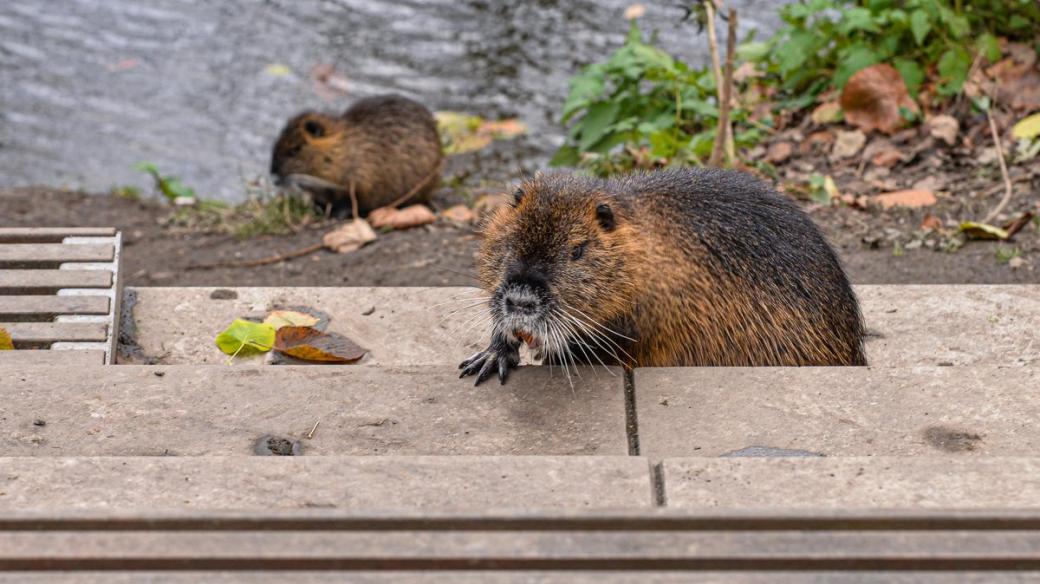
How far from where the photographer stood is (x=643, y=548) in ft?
5.90

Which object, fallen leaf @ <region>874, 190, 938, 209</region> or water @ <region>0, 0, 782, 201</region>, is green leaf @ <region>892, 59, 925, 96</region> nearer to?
fallen leaf @ <region>874, 190, 938, 209</region>

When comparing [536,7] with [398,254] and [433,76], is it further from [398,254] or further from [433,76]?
[398,254]

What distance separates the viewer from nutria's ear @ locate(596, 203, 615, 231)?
306 cm

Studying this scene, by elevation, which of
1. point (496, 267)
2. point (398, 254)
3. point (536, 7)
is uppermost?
point (536, 7)

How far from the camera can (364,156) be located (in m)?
6.78

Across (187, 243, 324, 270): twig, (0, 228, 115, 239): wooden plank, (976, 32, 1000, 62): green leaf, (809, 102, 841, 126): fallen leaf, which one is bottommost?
(187, 243, 324, 270): twig

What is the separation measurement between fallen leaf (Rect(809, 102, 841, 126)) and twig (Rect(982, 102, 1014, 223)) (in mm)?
760

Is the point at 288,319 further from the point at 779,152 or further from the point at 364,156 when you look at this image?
the point at 779,152

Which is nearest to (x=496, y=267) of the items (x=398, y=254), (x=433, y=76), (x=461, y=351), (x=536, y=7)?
(x=461, y=351)

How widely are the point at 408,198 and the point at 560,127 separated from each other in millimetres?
1384

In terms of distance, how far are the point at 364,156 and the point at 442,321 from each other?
3260 mm

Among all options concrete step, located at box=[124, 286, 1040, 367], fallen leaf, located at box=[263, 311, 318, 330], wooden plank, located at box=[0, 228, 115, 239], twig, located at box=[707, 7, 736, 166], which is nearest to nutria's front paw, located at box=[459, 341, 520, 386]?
concrete step, located at box=[124, 286, 1040, 367]

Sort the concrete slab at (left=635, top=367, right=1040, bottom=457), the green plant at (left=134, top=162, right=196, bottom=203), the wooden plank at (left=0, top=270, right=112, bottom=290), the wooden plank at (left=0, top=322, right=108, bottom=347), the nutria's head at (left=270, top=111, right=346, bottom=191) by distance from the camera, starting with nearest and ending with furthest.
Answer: the concrete slab at (left=635, top=367, right=1040, bottom=457), the wooden plank at (left=0, top=322, right=108, bottom=347), the wooden plank at (left=0, top=270, right=112, bottom=290), the nutria's head at (left=270, top=111, right=346, bottom=191), the green plant at (left=134, top=162, right=196, bottom=203)

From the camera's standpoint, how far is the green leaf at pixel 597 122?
21.6 ft
